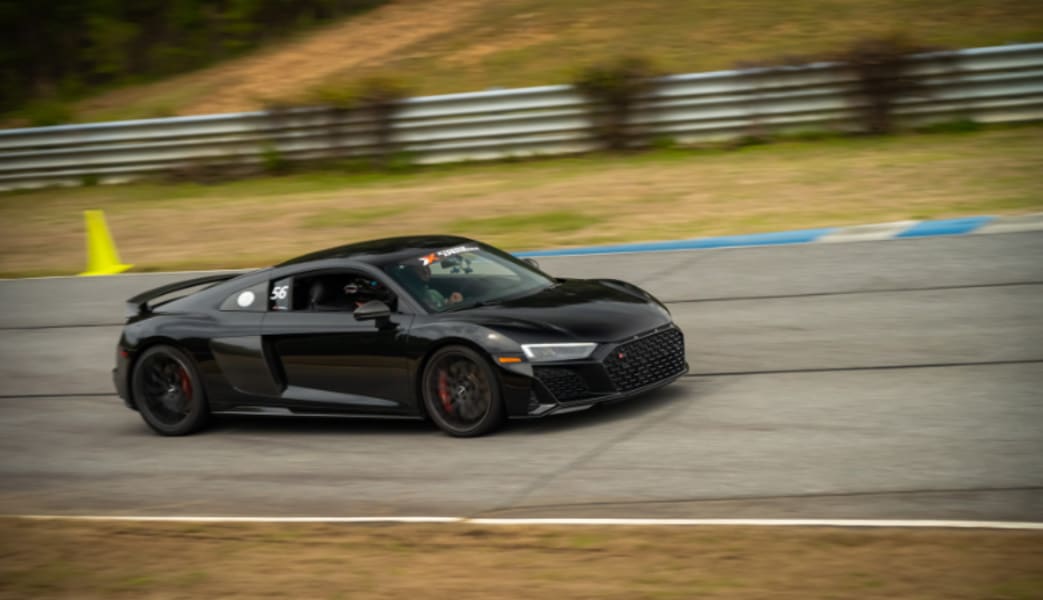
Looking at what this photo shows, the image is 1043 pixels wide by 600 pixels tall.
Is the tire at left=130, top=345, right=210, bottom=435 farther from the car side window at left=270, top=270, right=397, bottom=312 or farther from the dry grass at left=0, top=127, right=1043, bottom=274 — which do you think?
the dry grass at left=0, top=127, right=1043, bottom=274

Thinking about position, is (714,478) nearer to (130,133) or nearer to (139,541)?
(139,541)

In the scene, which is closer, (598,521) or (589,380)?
(598,521)

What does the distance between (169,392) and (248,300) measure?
41.0 inches

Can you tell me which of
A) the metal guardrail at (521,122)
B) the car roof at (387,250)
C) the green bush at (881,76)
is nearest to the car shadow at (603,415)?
the car roof at (387,250)

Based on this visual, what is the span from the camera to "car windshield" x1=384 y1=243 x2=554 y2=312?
30.9ft

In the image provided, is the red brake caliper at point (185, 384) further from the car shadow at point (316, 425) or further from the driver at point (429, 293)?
the driver at point (429, 293)

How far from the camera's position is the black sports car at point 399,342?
8.86 m

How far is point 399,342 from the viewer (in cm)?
921

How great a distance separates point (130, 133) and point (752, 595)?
20067 mm

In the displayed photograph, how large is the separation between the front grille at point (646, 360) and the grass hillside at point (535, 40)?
13520 millimetres

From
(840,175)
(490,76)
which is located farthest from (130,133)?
(840,175)

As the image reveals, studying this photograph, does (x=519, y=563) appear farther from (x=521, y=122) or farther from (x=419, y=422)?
(x=521, y=122)

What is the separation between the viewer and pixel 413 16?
3078 centimetres

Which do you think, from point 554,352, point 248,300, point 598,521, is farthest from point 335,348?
point 598,521
